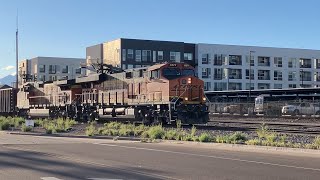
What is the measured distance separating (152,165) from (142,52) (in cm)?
7985

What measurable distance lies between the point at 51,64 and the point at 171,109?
98067 millimetres

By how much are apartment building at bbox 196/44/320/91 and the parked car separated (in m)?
44.2

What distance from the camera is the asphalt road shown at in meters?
11.2

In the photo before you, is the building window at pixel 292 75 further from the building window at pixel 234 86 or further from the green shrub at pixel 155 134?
the green shrub at pixel 155 134

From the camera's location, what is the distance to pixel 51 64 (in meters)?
122

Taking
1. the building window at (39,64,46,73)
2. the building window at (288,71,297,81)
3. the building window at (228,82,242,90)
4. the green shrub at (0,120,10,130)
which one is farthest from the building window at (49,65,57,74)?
the green shrub at (0,120,10,130)

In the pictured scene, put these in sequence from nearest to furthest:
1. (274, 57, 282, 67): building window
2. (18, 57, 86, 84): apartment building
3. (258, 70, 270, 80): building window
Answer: (258, 70, 270, 80): building window, (274, 57, 282, 67): building window, (18, 57, 86, 84): apartment building

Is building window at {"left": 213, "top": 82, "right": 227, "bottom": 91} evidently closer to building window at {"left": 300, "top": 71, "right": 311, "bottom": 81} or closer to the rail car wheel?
building window at {"left": 300, "top": 71, "right": 311, "bottom": 81}

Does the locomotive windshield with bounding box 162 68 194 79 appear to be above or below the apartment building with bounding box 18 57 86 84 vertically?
below

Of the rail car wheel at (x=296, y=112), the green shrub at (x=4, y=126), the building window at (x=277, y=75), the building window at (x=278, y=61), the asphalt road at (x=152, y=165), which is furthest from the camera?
the building window at (x=277, y=75)

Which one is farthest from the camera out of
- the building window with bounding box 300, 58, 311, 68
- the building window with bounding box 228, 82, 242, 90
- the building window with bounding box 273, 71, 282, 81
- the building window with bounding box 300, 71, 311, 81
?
the building window with bounding box 300, 58, 311, 68

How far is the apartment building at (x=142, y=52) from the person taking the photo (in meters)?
90.6

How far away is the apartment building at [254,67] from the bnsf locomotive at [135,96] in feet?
189

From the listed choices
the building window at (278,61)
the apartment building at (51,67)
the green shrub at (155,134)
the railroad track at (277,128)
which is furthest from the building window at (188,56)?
the green shrub at (155,134)
